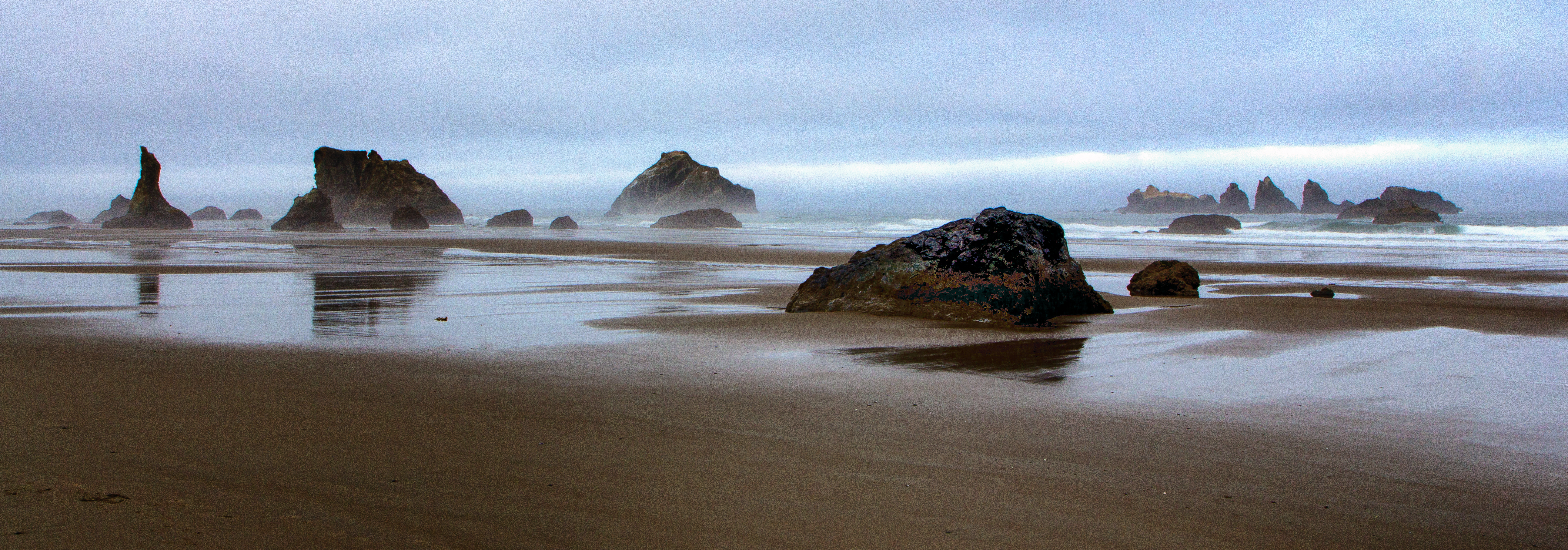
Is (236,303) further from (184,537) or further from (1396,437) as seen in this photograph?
(1396,437)

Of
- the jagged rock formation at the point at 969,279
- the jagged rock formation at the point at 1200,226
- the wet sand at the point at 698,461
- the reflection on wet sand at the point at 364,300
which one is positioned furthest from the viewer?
the jagged rock formation at the point at 1200,226

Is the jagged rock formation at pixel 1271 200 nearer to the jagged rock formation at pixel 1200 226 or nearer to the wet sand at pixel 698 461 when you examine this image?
the jagged rock formation at pixel 1200 226

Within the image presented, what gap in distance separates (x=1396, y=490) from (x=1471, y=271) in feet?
61.9

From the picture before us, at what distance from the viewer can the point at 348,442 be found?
374 centimetres

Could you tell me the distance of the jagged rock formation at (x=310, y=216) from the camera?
58969mm

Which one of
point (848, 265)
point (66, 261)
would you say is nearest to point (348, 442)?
point (848, 265)

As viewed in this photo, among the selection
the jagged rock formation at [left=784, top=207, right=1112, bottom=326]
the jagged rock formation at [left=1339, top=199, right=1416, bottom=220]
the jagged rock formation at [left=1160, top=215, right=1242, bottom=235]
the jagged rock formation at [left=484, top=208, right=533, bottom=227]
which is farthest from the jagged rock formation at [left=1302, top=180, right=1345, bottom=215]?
the jagged rock formation at [left=784, top=207, right=1112, bottom=326]

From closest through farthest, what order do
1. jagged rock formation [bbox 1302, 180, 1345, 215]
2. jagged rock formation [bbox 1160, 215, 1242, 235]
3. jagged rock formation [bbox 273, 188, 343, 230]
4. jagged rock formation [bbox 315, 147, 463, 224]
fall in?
jagged rock formation [bbox 1160, 215, 1242, 235] < jagged rock formation [bbox 273, 188, 343, 230] < jagged rock formation [bbox 315, 147, 463, 224] < jagged rock formation [bbox 1302, 180, 1345, 215]

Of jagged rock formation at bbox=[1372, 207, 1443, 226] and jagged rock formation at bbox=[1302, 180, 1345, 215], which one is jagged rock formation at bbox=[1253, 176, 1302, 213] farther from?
jagged rock formation at bbox=[1372, 207, 1443, 226]

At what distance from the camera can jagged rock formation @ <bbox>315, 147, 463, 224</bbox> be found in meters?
86.9

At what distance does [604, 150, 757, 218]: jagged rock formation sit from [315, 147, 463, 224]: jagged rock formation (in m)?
28.7

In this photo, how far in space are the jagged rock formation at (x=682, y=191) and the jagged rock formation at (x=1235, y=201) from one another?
62341 millimetres

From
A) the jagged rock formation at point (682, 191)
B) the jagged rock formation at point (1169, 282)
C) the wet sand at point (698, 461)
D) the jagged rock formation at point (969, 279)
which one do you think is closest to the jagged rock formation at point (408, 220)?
the jagged rock formation at point (682, 191)

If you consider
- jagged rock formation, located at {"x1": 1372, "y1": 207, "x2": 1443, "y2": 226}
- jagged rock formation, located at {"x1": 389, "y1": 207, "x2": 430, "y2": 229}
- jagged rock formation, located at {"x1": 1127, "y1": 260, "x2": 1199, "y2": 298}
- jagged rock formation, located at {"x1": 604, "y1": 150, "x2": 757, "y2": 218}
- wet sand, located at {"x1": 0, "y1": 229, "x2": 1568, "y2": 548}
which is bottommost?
wet sand, located at {"x1": 0, "y1": 229, "x2": 1568, "y2": 548}
